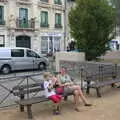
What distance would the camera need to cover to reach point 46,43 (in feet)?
134

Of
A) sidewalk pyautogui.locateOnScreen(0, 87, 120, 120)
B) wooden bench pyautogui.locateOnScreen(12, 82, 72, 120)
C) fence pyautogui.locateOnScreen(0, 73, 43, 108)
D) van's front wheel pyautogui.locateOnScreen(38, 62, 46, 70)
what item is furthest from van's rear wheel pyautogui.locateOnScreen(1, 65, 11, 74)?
wooden bench pyautogui.locateOnScreen(12, 82, 72, 120)

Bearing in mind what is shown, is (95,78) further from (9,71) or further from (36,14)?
(36,14)

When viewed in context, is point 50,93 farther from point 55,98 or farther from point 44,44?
point 44,44

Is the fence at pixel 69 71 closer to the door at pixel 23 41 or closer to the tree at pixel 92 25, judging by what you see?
the tree at pixel 92 25

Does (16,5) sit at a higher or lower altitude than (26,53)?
higher

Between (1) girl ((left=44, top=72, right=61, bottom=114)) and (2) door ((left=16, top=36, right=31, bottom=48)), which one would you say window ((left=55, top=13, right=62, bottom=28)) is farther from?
(1) girl ((left=44, top=72, right=61, bottom=114))

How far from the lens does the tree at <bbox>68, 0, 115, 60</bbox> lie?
688 inches

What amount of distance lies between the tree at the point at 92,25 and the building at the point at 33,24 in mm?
18808

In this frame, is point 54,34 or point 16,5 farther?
point 54,34

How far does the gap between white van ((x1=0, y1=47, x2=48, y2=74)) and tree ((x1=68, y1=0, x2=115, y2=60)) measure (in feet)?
17.6

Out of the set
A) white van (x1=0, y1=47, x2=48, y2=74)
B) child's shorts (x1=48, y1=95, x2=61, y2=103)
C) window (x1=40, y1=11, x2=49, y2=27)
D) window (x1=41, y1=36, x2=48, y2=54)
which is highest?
window (x1=40, y1=11, x2=49, y2=27)

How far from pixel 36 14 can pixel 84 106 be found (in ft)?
101

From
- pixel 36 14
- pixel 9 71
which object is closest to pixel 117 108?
pixel 9 71

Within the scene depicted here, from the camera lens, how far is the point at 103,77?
1272cm
